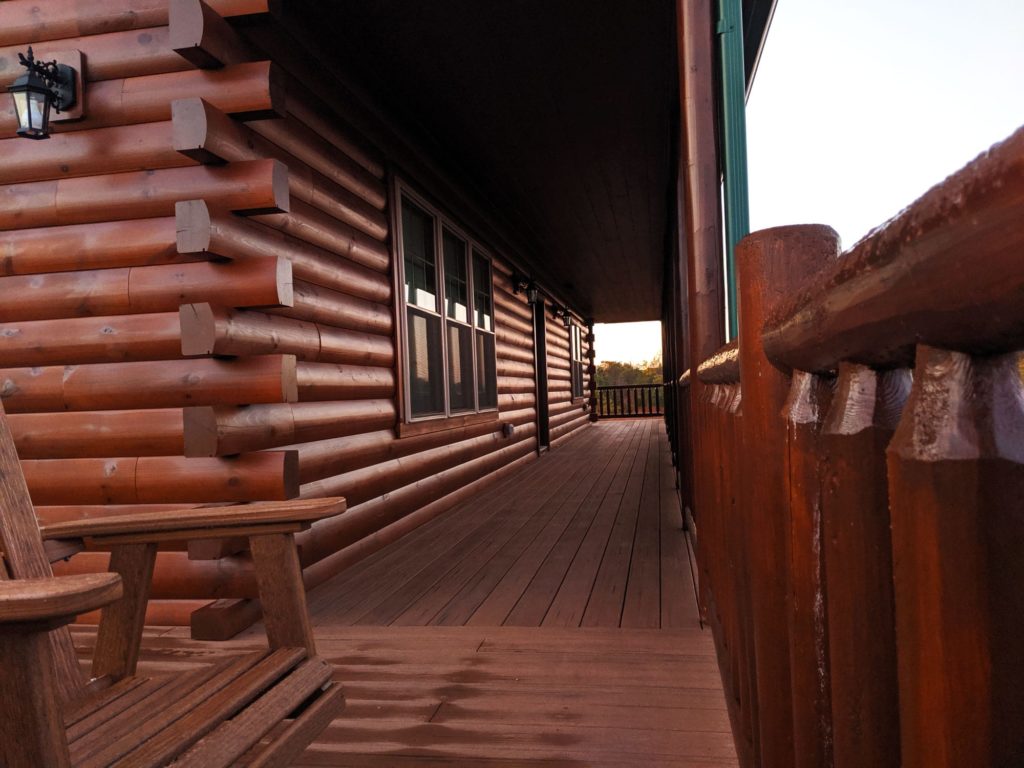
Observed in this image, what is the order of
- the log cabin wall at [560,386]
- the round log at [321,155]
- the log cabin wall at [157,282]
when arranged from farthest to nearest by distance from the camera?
the log cabin wall at [560,386], the round log at [321,155], the log cabin wall at [157,282]

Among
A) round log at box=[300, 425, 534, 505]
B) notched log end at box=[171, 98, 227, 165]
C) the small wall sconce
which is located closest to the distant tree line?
the small wall sconce

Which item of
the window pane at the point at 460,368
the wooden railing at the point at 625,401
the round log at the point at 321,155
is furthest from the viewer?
the wooden railing at the point at 625,401

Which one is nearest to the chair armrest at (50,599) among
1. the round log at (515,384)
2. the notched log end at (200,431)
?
the notched log end at (200,431)

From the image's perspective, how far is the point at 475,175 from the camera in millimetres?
5602

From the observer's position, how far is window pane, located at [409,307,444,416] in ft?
15.3

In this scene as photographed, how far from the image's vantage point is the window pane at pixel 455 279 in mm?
5507

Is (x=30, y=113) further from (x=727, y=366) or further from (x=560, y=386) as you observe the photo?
(x=560, y=386)

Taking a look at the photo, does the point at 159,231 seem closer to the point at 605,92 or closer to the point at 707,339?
the point at 707,339

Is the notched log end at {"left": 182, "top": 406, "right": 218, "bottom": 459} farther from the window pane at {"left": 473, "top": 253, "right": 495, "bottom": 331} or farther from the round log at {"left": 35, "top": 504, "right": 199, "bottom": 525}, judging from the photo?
the window pane at {"left": 473, "top": 253, "right": 495, "bottom": 331}

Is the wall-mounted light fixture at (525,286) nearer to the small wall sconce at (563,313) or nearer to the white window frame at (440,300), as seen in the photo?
the white window frame at (440,300)

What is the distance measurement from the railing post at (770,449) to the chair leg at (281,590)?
0.90 metres

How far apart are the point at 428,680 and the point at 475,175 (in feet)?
14.1

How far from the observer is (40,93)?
2664mm

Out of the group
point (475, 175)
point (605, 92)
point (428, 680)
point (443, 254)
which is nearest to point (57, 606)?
point (428, 680)
